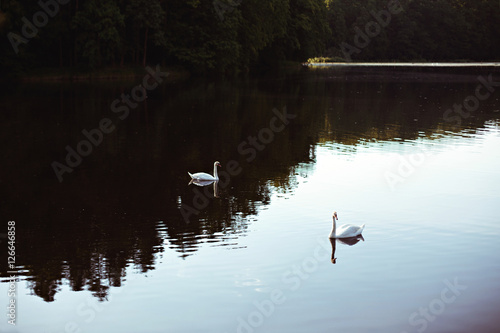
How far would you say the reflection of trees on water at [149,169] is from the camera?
11109 mm

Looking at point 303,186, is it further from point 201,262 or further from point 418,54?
point 418,54

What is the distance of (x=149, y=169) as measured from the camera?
1819cm

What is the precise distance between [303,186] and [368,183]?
6.62 feet

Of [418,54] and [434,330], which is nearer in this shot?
[434,330]

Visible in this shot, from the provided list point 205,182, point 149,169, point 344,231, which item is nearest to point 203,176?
point 205,182

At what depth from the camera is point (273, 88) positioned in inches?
2037

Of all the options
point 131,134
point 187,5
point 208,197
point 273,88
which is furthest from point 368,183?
point 187,5

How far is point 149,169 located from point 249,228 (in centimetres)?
642

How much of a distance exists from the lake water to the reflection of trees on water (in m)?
0.06

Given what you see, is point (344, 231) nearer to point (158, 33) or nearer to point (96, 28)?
point (96, 28)

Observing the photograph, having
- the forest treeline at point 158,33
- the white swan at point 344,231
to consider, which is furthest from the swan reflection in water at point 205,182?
the forest treeline at point 158,33

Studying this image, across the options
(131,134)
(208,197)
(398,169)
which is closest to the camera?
(208,197)

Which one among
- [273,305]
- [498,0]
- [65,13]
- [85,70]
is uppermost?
[498,0]

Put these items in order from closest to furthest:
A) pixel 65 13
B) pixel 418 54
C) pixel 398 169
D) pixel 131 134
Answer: pixel 398 169
pixel 131 134
pixel 65 13
pixel 418 54
